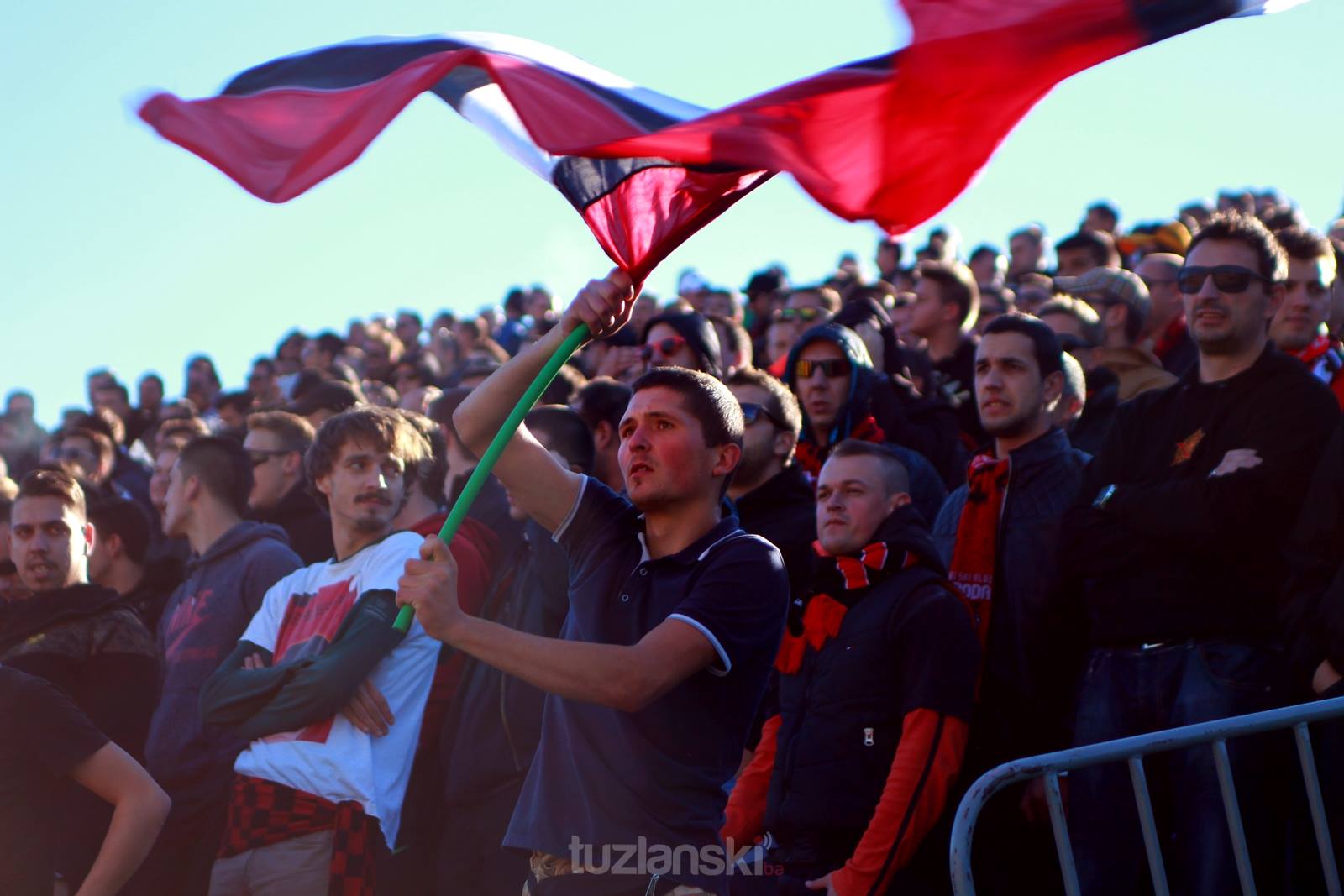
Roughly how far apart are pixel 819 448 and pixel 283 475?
2.91 m

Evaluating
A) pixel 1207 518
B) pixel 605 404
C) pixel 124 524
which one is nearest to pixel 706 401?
pixel 1207 518

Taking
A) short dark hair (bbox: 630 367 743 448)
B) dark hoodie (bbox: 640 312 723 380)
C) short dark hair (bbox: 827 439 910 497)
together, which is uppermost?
dark hoodie (bbox: 640 312 723 380)

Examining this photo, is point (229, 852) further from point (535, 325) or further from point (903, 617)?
point (535, 325)

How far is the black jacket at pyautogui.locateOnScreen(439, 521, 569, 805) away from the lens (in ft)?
21.6

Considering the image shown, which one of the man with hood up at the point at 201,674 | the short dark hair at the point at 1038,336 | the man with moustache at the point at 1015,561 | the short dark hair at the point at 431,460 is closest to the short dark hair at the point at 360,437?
the short dark hair at the point at 431,460

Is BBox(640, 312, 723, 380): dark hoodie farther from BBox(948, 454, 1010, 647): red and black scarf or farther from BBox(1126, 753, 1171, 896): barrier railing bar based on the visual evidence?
BBox(1126, 753, 1171, 896): barrier railing bar

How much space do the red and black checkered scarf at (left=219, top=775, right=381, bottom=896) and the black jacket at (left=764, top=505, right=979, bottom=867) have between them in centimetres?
160

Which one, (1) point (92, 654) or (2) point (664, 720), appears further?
(1) point (92, 654)

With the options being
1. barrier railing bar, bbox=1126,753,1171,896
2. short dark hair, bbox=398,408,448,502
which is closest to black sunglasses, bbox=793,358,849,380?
short dark hair, bbox=398,408,448,502

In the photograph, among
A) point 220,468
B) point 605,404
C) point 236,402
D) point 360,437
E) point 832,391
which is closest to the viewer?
point 360,437

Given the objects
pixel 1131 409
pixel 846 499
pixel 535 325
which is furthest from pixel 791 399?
pixel 535 325

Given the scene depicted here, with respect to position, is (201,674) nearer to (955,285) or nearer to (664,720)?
(664,720)

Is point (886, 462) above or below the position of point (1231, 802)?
above

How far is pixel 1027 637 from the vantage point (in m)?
6.29
